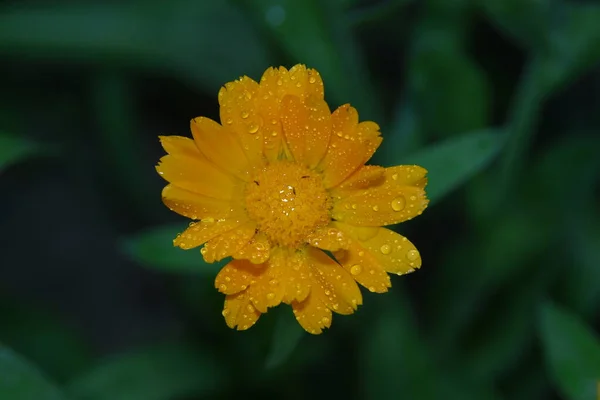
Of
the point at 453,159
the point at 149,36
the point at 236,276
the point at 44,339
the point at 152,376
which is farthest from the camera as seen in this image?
the point at 44,339

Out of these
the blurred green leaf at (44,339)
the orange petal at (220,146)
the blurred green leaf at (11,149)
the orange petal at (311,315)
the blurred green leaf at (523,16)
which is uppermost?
the blurred green leaf at (523,16)

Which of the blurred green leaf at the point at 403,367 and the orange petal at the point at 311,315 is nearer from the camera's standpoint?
the orange petal at the point at 311,315

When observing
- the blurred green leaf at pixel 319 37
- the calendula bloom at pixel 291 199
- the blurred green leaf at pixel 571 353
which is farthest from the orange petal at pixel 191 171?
the blurred green leaf at pixel 571 353

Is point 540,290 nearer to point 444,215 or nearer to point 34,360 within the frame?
point 444,215

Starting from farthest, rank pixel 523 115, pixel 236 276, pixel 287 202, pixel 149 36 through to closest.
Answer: pixel 149 36 → pixel 523 115 → pixel 287 202 → pixel 236 276

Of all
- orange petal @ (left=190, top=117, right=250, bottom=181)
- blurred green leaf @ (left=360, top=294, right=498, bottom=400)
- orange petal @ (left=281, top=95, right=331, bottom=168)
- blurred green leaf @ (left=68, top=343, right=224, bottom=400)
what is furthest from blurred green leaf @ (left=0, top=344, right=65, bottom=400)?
blurred green leaf @ (left=360, top=294, right=498, bottom=400)

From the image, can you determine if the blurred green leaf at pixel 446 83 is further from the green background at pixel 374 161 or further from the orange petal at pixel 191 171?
the orange petal at pixel 191 171

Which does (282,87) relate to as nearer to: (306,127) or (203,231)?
(306,127)

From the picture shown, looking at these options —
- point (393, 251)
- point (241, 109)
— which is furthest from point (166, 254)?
point (393, 251)
